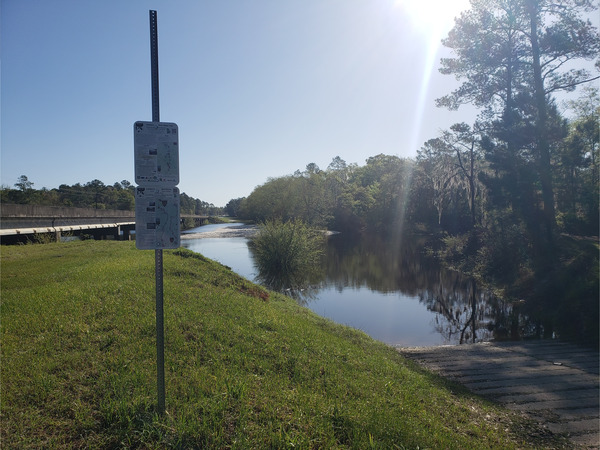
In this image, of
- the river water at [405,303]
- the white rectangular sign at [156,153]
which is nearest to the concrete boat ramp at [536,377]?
the river water at [405,303]

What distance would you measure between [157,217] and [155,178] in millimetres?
342

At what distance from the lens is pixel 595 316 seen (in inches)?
471

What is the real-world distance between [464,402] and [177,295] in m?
5.73

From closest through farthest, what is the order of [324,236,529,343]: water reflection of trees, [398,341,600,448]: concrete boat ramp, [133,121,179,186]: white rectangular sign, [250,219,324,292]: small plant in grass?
1. [133,121,179,186]: white rectangular sign
2. [398,341,600,448]: concrete boat ramp
3. [324,236,529,343]: water reflection of trees
4. [250,219,324,292]: small plant in grass

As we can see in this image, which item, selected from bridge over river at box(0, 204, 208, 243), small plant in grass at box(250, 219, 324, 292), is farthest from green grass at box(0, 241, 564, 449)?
bridge over river at box(0, 204, 208, 243)

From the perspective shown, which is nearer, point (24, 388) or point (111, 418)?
point (111, 418)

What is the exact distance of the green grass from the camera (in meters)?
3.27

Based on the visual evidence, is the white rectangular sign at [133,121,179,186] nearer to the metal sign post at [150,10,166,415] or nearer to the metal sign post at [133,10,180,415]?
the metal sign post at [133,10,180,415]

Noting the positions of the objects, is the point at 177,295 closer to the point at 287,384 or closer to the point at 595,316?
the point at 287,384

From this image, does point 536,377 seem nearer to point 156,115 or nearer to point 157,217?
point 157,217

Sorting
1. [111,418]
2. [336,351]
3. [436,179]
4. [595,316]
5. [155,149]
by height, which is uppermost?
[436,179]

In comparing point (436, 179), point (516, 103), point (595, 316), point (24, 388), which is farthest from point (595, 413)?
point (436, 179)

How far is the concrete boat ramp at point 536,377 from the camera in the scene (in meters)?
5.27

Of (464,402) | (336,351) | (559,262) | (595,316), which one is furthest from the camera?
(559,262)
